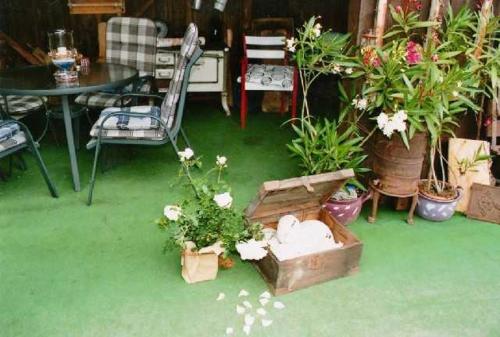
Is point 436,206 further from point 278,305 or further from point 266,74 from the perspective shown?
point 266,74

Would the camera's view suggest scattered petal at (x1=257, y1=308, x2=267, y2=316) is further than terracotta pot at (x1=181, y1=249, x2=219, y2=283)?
No

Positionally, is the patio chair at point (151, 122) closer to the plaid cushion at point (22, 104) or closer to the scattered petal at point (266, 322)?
the plaid cushion at point (22, 104)

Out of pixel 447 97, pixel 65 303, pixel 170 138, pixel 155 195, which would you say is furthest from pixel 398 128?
pixel 65 303

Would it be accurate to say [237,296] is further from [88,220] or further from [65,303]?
[88,220]

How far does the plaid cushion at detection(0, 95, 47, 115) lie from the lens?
11.3ft

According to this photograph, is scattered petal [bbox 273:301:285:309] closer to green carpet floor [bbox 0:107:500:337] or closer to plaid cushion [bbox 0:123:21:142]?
green carpet floor [bbox 0:107:500:337]

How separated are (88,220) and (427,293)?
79.5 inches

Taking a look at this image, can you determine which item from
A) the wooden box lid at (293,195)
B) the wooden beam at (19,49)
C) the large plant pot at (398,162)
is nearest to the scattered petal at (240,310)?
the wooden box lid at (293,195)

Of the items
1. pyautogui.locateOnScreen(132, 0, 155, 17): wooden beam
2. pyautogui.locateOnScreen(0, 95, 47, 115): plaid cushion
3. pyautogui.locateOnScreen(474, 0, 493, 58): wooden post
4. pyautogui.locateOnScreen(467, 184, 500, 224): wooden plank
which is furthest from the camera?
pyautogui.locateOnScreen(132, 0, 155, 17): wooden beam

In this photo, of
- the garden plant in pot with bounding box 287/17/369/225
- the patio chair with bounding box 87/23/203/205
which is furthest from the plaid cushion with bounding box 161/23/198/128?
the garden plant in pot with bounding box 287/17/369/225

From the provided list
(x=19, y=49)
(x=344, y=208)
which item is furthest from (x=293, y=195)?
Answer: (x=19, y=49)

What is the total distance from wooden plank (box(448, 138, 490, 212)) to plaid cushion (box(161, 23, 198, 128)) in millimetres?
1855

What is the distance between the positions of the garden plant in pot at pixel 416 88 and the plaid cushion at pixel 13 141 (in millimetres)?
2157

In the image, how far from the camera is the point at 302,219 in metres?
2.65
